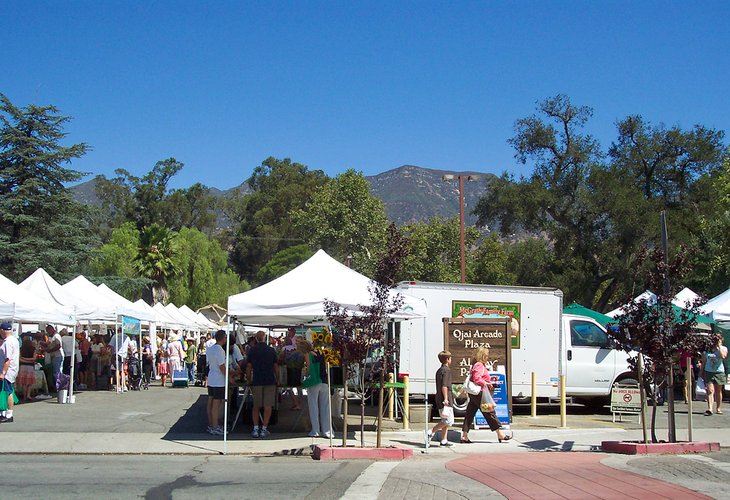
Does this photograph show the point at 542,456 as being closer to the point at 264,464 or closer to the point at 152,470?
the point at 264,464

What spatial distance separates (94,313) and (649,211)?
28001mm

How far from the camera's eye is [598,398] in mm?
20875

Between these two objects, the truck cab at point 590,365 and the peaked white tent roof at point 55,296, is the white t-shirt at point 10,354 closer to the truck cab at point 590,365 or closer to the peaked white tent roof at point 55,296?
the peaked white tent roof at point 55,296

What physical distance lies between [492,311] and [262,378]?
603 centimetres

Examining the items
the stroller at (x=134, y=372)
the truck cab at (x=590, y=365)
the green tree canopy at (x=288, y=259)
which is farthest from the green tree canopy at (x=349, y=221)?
the truck cab at (x=590, y=365)

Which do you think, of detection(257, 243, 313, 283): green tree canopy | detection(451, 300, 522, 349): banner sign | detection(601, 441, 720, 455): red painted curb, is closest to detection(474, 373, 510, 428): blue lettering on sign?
detection(451, 300, 522, 349): banner sign

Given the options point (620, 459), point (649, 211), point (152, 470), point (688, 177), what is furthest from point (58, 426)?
point (688, 177)

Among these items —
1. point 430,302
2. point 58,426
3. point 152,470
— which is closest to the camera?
point 152,470

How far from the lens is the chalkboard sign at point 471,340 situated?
1692 centimetres

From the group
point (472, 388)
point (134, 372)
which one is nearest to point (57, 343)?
point (134, 372)

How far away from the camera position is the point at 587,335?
65.1 feet

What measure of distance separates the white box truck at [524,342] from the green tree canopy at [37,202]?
1202 inches

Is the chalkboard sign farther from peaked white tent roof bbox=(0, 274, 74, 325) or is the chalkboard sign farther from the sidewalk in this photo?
peaked white tent roof bbox=(0, 274, 74, 325)

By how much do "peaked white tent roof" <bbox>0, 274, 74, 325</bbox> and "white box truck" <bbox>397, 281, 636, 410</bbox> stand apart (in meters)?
8.79
